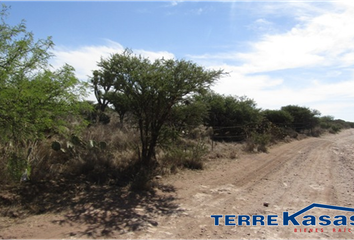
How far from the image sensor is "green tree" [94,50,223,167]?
8.63 metres

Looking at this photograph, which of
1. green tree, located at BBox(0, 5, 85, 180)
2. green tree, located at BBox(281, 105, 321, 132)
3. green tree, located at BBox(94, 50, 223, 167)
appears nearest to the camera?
green tree, located at BBox(0, 5, 85, 180)

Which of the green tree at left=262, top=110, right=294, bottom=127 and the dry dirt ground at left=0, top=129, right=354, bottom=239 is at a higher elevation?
the green tree at left=262, top=110, right=294, bottom=127

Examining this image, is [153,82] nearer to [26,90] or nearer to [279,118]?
[26,90]

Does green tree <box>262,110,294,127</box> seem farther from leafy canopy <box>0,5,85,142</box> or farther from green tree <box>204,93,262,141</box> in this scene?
leafy canopy <box>0,5,85,142</box>

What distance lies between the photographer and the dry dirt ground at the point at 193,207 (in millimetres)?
4852

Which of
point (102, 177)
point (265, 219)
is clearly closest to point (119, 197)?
point (102, 177)

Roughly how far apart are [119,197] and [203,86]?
4.48 metres

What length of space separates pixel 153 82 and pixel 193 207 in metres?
3.98

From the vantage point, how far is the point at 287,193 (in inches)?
291

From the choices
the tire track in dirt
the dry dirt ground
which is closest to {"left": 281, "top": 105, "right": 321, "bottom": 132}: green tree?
the tire track in dirt

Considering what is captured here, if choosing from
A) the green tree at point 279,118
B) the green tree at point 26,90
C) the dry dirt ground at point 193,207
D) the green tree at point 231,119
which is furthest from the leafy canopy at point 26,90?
the green tree at point 279,118

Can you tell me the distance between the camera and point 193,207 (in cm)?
633

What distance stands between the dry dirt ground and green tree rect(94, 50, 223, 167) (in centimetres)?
238

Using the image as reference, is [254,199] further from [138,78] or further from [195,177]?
[138,78]
